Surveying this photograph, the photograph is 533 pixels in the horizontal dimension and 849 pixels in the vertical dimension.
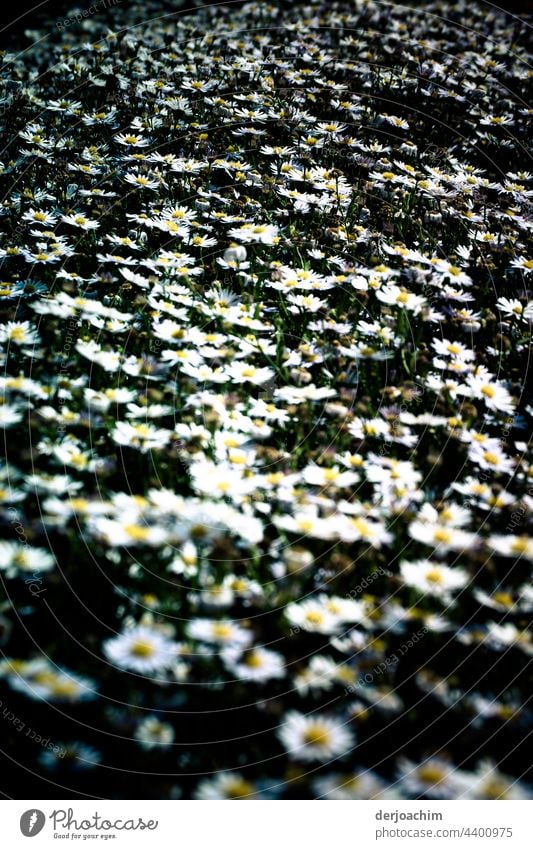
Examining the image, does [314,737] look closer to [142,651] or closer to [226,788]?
[226,788]

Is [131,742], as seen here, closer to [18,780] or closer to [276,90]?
[18,780]

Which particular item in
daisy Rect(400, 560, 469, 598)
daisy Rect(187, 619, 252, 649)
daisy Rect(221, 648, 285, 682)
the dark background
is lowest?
daisy Rect(221, 648, 285, 682)

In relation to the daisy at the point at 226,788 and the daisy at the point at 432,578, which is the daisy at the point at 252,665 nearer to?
the daisy at the point at 226,788

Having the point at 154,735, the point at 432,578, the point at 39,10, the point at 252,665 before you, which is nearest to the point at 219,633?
the point at 252,665

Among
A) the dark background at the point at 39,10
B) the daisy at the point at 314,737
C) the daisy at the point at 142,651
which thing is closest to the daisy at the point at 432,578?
the daisy at the point at 314,737

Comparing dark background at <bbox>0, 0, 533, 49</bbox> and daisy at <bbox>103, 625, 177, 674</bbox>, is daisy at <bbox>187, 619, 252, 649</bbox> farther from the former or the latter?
dark background at <bbox>0, 0, 533, 49</bbox>

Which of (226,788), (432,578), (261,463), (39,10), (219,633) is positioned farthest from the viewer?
(39,10)

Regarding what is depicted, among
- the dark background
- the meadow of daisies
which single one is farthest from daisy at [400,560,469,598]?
the dark background

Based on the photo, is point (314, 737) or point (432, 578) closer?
point (314, 737)
